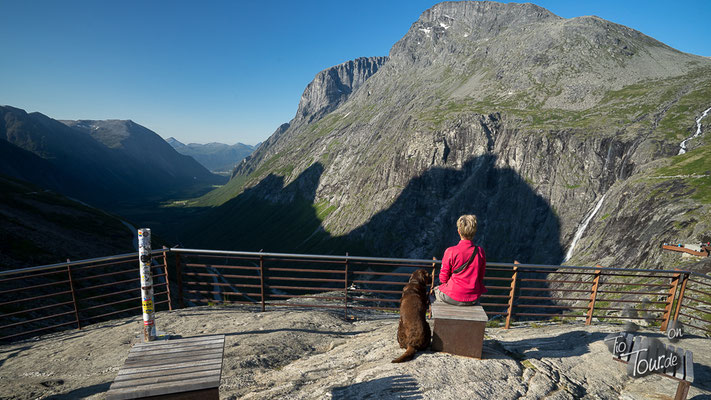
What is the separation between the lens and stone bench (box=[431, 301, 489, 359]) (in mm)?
6648

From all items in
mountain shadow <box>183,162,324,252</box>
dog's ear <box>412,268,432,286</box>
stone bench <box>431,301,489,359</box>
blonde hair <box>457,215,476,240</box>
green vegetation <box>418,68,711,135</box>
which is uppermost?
green vegetation <box>418,68,711,135</box>

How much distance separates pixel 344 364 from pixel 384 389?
1.71 m

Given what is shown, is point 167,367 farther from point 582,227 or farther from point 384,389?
point 582,227

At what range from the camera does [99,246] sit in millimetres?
60156

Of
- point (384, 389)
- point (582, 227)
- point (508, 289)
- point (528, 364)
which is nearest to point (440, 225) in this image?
point (582, 227)

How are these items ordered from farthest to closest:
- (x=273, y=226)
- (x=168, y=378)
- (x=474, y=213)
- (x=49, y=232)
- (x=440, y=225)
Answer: (x=273, y=226)
(x=440, y=225)
(x=474, y=213)
(x=49, y=232)
(x=168, y=378)

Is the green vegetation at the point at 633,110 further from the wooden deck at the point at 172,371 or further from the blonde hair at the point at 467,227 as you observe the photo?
the wooden deck at the point at 172,371

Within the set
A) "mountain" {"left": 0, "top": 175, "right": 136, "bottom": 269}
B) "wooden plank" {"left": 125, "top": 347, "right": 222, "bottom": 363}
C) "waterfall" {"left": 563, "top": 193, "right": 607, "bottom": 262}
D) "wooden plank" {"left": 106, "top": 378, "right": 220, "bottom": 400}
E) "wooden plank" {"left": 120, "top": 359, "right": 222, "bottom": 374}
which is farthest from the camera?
"waterfall" {"left": 563, "top": 193, "right": 607, "bottom": 262}

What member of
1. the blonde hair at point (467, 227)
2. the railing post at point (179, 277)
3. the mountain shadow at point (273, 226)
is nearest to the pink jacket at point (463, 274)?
the blonde hair at point (467, 227)

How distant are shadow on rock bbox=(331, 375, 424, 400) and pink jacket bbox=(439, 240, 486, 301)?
6.89 feet

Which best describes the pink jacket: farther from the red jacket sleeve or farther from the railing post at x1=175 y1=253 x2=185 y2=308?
the railing post at x1=175 y1=253 x2=185 y2=308

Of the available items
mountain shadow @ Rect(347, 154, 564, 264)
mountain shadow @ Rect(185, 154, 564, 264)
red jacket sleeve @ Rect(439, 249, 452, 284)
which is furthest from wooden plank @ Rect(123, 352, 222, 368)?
mountain shadow @ Rect(185, 154, 564, 264)

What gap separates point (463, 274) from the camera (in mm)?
6766

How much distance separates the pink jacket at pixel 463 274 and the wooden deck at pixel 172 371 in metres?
4.85
